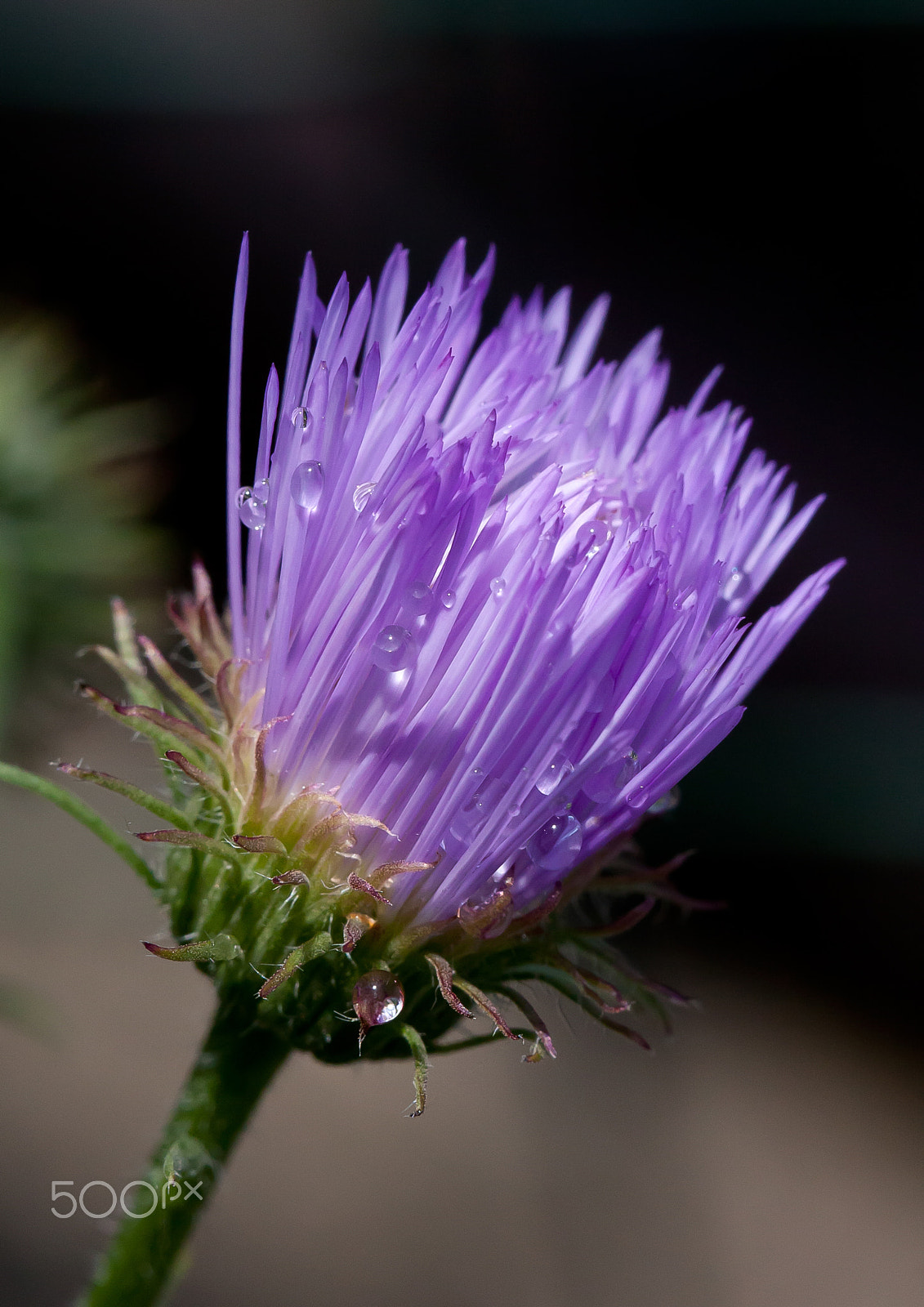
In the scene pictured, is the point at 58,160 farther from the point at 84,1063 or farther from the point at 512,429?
the point at 512,429

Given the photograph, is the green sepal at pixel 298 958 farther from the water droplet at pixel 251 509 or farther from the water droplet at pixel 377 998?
the water droplet at pixel 251 509

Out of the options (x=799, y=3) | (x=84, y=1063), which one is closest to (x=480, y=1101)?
(x=84, y=1063)

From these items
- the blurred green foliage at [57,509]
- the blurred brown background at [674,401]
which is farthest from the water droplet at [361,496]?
the blurred brown background at [674,401]

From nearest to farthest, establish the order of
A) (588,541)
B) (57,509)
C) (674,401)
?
(588,541), (57,509), (674,401)

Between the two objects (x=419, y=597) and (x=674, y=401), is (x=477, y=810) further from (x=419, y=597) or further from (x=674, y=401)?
(x=674, y=401)

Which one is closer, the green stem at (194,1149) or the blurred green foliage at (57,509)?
the green stem at (194,1149)

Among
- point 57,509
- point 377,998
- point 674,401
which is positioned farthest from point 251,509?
point 674,401
